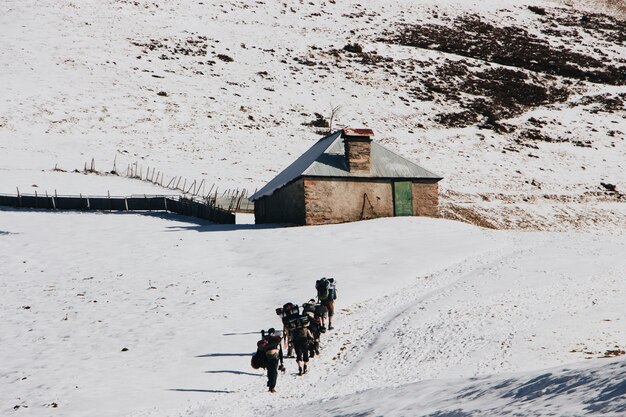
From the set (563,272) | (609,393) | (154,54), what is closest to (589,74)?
(154,54)

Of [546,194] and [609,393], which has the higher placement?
[609,393]

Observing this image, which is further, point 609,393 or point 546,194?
point 546,194

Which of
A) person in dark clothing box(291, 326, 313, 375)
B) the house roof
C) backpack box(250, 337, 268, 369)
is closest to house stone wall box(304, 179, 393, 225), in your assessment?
the house roof

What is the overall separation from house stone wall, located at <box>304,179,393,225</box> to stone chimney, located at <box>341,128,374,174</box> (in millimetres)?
650

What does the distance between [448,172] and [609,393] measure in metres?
44.8

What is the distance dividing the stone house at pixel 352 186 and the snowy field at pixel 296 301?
67.4 inches

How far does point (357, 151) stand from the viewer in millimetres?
36000

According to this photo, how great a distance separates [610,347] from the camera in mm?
15180

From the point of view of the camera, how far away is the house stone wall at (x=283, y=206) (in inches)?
1400

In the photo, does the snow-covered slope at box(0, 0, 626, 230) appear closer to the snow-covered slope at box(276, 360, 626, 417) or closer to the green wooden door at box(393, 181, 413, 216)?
the green wooden door at box(393, 181, 413, 216)

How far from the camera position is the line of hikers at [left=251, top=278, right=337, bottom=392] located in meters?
14.6

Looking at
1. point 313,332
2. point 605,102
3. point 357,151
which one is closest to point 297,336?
point 313,332

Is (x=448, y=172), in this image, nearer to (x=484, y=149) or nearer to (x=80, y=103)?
(x=484, y=149)

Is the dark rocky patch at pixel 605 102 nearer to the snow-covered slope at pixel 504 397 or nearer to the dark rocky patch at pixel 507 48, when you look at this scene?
the dark rocky patch at pixel 507 48
